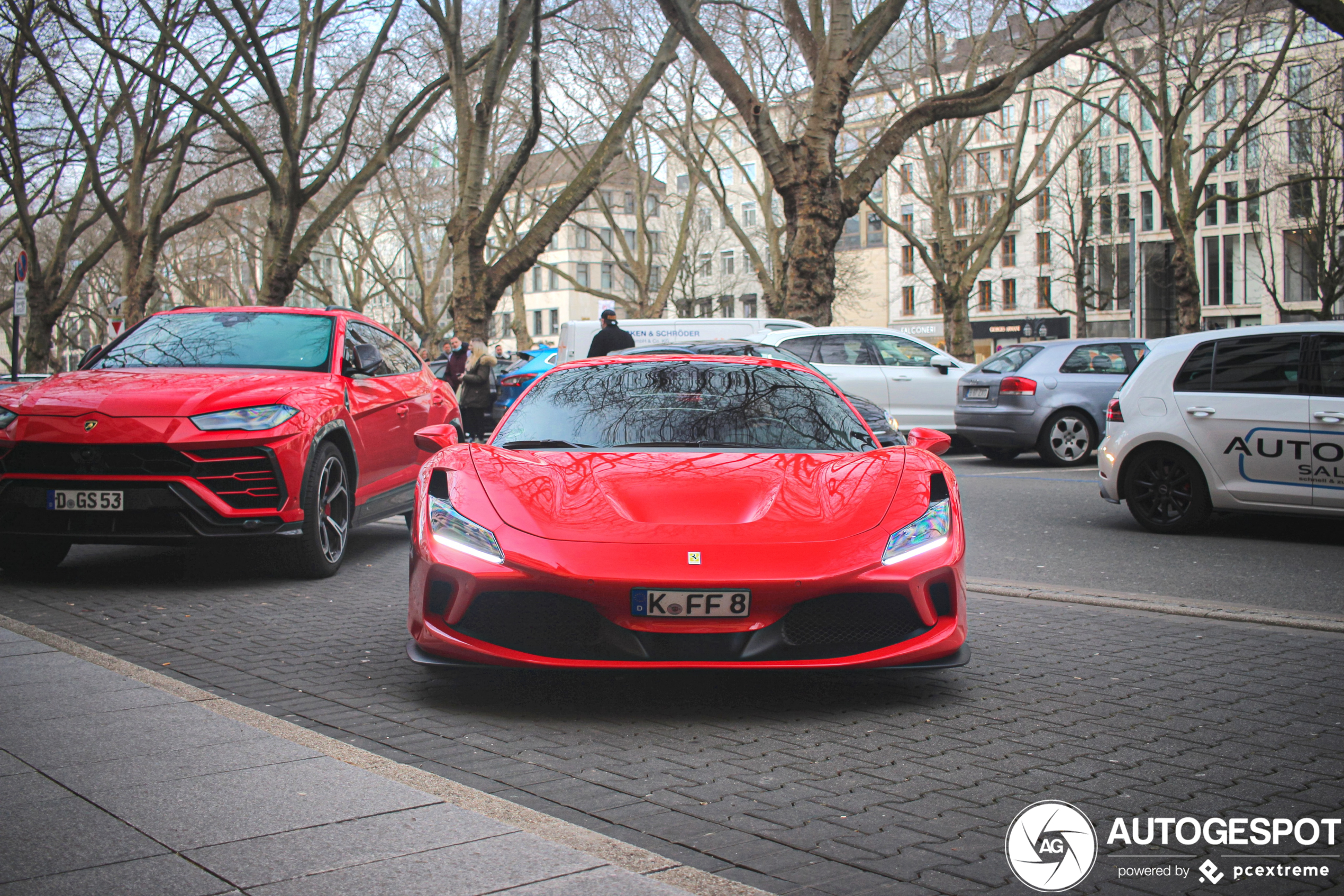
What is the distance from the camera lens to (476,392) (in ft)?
58.4

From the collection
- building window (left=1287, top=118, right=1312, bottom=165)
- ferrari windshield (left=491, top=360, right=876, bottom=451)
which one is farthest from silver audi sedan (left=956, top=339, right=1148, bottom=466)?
building window (left=1287, top=118, right=1312, bottom=165)

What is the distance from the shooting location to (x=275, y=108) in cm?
2319

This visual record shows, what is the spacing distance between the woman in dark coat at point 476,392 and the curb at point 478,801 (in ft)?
41.7

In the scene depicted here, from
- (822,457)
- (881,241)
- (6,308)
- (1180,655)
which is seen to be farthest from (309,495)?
(881,241)

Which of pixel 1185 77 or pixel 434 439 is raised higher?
pixel 1185 77

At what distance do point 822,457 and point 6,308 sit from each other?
179 feet

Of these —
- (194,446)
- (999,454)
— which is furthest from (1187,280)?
(194,446)

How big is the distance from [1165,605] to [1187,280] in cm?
2618

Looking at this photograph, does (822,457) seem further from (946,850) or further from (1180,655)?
(946,850)

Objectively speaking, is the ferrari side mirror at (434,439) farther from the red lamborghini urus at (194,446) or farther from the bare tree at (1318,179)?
the bare tree at (1318,179)

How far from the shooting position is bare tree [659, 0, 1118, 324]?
20.3 meters

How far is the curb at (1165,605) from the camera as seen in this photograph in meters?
6.30

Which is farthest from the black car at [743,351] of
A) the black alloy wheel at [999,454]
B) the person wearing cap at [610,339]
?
the black alloy wheel at [999,454]

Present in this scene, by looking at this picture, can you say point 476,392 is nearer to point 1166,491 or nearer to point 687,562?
point 1166,491
